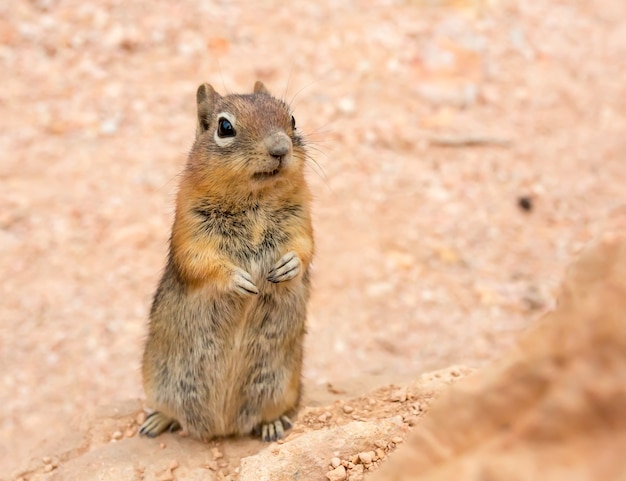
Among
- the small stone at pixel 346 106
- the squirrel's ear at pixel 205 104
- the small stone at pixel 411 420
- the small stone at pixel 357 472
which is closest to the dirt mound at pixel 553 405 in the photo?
the small stone at pixel 357 472

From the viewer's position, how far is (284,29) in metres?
9.14

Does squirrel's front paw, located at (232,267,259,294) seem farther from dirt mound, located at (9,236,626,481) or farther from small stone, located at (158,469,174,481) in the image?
dirt mound, located at (9,236,626,481)

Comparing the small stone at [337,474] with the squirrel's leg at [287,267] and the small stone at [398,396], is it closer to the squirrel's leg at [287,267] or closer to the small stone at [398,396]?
the small stone at [398,396]

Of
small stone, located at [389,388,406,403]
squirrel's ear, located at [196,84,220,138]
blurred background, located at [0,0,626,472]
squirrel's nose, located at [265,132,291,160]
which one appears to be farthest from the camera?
blurred background, located at [0,0,626,472]

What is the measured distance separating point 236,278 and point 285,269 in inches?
9.0

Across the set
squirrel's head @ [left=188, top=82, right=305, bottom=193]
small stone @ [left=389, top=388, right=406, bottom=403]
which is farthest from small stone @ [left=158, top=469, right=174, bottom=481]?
squirrel's head @ [left=188, top=82, right=305, bottom=193]

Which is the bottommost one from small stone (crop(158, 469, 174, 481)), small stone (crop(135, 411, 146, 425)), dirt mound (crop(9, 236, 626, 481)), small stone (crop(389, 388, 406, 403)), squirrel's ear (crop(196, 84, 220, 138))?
small stone (crop(158, 469, 174, 481))

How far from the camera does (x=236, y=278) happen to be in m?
3.46

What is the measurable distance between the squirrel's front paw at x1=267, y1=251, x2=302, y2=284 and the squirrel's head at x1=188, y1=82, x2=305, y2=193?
35 cm

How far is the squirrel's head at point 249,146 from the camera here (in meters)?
3.44

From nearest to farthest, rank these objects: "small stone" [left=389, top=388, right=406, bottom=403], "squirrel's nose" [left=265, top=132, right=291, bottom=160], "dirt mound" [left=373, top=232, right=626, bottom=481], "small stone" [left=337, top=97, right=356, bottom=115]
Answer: "dirt mound" [left=373, top=232, right=626, bottom=481], "squirrel's nose" [left=265, top=132, right=291, bottom=160], "small stone" [left=389, top=388, right=406, bottom=403], "small stone" [left=337, top=97, right=356, bottom=115]

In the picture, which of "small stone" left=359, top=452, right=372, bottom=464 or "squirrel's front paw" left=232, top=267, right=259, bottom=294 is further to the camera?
"squirrel's front paw" left=232, top=267, right=259, bottom=294

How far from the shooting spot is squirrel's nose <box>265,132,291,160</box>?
3391 mm

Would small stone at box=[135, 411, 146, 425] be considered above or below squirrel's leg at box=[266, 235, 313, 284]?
below
